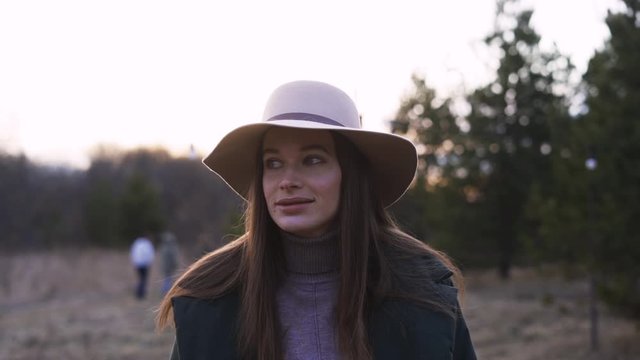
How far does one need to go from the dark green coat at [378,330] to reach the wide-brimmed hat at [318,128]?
1.58ft

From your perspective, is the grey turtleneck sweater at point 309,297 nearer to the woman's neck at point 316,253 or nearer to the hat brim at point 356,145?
the woman's neck at point 316,253

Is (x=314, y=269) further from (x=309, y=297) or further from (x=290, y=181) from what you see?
Answer: (x=290, y=181)

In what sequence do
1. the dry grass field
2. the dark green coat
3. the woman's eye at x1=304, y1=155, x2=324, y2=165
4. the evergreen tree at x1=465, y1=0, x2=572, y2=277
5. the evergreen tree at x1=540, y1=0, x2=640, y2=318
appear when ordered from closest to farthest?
the dark green coat → the woman's eye at x1=304, y1=155, x2=324, y2=165 → the evergreen tree at x1=540, y1=0, x2=640, y2=318 → the dry grass field → the evergreen tree at x1=465, y1=0, x2=572, y2=277

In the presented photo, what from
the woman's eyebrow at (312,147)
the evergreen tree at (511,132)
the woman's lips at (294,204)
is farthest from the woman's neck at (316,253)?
the evergreen tree at (511,132)

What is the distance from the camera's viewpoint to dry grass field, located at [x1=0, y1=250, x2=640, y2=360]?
10.6 metres

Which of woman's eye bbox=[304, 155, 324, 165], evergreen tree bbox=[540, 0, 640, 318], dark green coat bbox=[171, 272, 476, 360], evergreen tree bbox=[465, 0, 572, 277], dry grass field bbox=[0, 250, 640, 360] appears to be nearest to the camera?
dark green coat bbox=[171, 272, 476, 360]

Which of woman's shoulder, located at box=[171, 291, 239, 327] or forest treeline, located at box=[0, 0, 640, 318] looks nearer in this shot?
woman's shoulder, located at box=[171, 291, 239, 327]

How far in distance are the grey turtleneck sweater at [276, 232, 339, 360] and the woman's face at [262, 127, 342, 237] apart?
6 cm

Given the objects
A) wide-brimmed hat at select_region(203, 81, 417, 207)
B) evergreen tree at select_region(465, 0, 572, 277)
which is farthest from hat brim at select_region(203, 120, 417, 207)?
evergreen tree at select_region(465, 0, 572, 277)

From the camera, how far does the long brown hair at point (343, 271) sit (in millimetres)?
2096

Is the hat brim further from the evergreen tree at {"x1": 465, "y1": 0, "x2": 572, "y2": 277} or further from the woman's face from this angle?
the evergreen tree at {"x1": 465, "y1": 0, "x2": 572, "y2": 277}

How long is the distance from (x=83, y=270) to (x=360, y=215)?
69.4 feet

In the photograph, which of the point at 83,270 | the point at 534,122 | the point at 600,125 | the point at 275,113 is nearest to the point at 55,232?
the point at 83,270

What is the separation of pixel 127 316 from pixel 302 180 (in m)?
13.8
